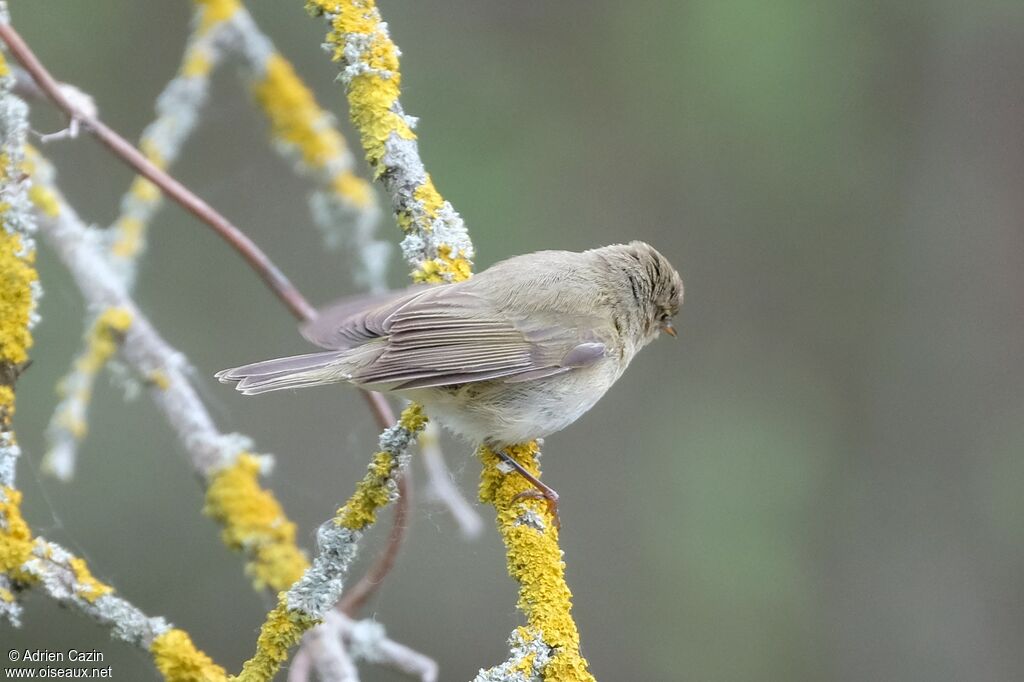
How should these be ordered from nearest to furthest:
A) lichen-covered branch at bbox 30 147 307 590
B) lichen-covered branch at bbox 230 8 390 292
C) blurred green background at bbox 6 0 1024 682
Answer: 1. lichen-covered branch at bbox 30 147 307 590
2. lichen-covered branch at bbox 230 8 390 292
3. blurred green background at bbox 6 0 1024 682

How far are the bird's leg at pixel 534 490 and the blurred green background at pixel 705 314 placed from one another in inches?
134

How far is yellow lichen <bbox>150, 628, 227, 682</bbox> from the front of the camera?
2346mm

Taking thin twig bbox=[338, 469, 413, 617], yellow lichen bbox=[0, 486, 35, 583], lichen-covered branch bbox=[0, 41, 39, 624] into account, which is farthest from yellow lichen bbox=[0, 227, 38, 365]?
thin twig bbox=[338, 469, 413, 617]

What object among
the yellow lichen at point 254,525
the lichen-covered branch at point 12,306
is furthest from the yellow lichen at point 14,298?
the yellow lichen at point 254,525

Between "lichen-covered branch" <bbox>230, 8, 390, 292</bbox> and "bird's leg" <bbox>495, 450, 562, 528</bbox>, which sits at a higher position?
"lichen-covered branch" <bbox>230, 8, 390, 292</bbox>

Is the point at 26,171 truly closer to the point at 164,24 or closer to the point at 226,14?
the point at 226,14

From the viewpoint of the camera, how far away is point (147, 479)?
21.2 feet

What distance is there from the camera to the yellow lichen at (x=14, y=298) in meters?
2.49

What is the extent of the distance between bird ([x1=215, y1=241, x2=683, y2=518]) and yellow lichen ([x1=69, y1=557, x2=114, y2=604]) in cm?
63

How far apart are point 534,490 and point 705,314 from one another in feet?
15.5

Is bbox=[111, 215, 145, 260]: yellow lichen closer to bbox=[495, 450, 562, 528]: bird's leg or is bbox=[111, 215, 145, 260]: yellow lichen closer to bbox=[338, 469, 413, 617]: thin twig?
bbox=[338, 469, 413, 617]: thin twig

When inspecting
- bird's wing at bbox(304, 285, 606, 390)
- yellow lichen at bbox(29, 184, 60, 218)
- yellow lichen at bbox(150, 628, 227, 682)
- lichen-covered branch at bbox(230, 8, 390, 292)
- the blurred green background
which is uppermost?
the blurred green background

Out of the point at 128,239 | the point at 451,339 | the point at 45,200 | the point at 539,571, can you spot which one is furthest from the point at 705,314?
the point at 539,571

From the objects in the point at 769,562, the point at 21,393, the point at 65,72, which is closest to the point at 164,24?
the point at 65,72
